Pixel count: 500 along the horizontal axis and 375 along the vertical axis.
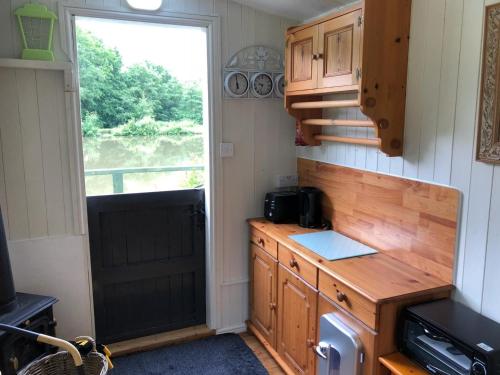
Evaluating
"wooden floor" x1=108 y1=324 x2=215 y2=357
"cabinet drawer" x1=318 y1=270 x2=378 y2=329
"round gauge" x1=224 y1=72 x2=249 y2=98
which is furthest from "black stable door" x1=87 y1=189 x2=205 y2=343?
"cabinet drawer" x1=318 y1=270 x2=378 y2=329

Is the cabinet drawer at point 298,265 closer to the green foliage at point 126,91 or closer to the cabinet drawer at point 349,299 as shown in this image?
the cabinet drawer at point 349,299

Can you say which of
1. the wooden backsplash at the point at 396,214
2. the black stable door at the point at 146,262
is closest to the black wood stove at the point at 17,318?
the black stable door at the point at 146,262

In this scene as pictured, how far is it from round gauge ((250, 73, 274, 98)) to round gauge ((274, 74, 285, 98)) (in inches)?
1.3

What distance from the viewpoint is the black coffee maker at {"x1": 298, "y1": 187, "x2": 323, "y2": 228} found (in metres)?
2.70

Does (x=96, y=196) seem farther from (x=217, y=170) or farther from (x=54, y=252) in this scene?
(x=217, y=170)

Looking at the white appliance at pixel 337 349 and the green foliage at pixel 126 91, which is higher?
the green foliage at pixel 126 91

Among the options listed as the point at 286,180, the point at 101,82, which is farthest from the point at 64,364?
the point at 101,82

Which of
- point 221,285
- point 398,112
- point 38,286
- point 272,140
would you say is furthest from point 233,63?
point 38,286

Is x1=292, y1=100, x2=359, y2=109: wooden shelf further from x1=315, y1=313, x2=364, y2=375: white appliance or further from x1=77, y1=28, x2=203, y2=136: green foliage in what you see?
x1=77, y1=28, x2=203, y2=136: green foliage

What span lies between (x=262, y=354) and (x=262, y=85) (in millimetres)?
1851

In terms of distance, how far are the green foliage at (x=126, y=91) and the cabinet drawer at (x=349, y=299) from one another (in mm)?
2088

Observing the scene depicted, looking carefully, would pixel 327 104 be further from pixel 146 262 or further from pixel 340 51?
pixel 146 262

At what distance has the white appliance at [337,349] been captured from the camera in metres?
1.78

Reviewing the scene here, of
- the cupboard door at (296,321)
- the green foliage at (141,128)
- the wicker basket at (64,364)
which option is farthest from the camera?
the green foliage at (141,128)
